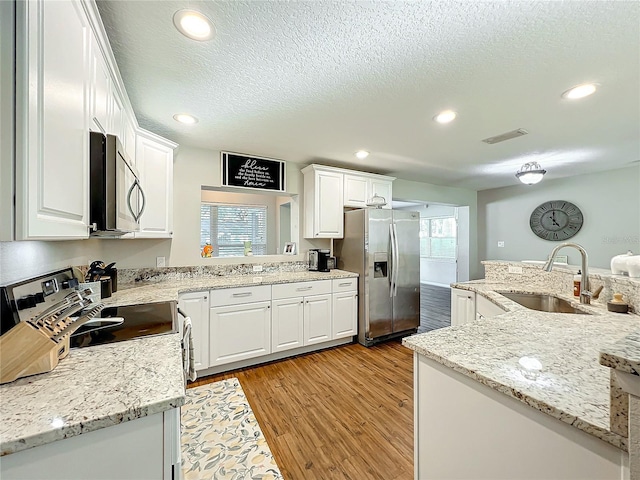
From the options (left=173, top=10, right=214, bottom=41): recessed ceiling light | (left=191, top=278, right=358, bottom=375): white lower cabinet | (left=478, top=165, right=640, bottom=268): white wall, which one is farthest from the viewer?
(left=478, top=165, right=640, bottom=268): white wall

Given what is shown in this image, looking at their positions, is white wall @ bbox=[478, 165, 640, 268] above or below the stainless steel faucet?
above

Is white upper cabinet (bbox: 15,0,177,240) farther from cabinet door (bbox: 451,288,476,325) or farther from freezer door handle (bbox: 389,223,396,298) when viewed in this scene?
freezer door handle (bbox: 389,223,396,298)

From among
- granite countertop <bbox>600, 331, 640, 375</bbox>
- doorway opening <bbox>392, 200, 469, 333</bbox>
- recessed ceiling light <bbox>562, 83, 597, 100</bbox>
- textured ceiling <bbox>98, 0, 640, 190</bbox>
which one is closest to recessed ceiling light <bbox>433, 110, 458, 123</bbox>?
textured ceiling <bbox>98, 0, 640, 190</bbox>

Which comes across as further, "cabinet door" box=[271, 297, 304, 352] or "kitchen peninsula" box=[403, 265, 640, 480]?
"cabinet door" box=[271, 297, 304, 352]

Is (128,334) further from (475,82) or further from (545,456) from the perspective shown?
(475,82)

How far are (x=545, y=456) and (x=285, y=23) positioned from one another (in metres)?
1.92

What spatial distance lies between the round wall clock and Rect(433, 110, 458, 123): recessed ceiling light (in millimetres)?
3988

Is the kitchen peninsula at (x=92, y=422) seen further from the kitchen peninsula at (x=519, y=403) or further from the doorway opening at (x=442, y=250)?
the doorway opening at (x=442, y=250)

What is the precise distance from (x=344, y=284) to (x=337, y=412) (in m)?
1.49

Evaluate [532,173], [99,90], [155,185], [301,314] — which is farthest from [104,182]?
[532,173]

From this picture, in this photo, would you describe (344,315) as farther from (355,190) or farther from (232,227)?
(232,227)

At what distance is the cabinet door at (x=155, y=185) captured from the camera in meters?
2.23

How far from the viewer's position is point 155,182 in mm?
2385

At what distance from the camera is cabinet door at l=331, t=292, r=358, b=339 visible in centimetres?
324
